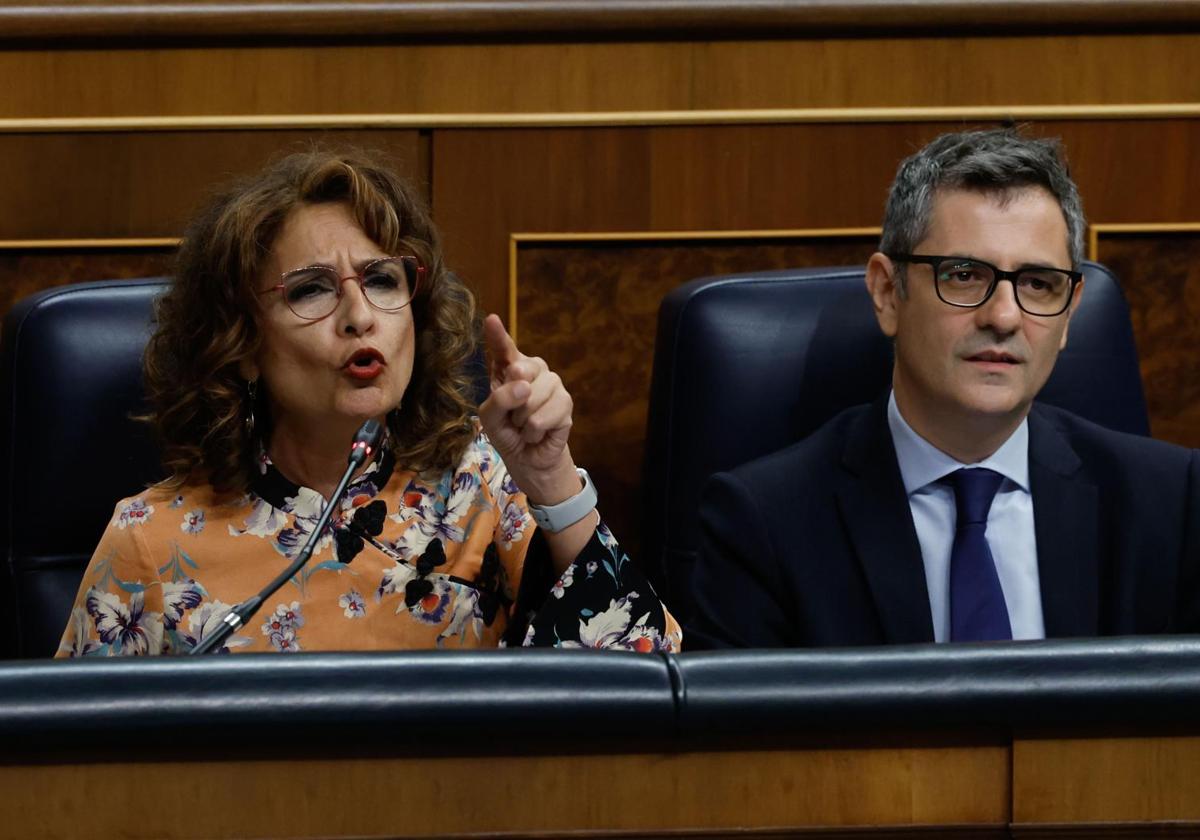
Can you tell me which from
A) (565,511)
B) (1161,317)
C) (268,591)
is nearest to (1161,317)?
(1161,317)

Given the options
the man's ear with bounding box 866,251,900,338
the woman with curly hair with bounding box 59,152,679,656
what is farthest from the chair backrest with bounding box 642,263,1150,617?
the woman with curly hair with bounding box 59,152,679,656

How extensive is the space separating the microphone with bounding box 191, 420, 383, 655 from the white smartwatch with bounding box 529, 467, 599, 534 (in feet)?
0.40

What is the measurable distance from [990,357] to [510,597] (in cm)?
40

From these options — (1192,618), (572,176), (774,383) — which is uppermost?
(572,176)

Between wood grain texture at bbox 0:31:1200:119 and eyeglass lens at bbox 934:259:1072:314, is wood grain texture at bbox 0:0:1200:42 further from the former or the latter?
eyeglass lens at bbox 934:259:1072:314

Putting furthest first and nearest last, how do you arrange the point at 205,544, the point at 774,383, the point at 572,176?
1. the point at 572,176
2. the point at 774,383
3. the point at 205,544

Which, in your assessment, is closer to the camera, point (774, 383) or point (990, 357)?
point (990, 357)

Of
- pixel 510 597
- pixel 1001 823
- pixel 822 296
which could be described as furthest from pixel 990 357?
pixel 1001 823

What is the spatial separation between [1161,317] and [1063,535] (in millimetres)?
454

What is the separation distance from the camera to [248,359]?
1213 mm

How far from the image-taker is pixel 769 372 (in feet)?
4.36

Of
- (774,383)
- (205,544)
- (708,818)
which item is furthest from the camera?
(774,383)

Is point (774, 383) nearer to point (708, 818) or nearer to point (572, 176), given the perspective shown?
point (572, 176)

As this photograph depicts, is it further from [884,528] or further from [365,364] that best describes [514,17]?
[884,528]
